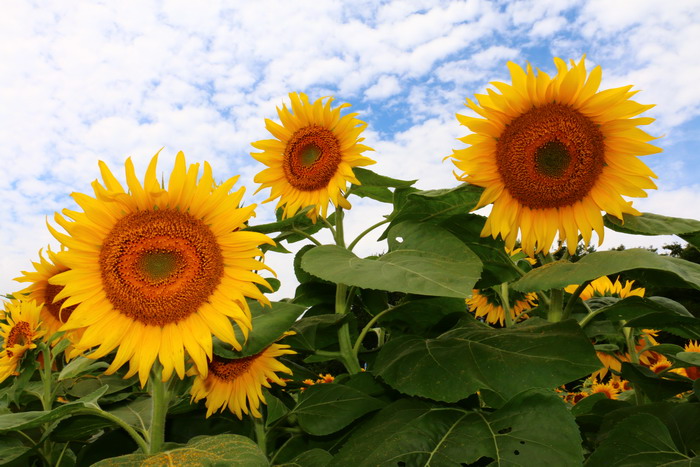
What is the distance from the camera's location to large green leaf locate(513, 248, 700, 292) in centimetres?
158

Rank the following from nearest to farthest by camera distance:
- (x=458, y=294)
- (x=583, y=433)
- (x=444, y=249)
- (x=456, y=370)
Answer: (x=458, y=294) < (x=456, y=370) < (x=444, y=249) < (x=583, y=433)

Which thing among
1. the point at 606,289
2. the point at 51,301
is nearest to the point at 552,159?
the point at 606,289

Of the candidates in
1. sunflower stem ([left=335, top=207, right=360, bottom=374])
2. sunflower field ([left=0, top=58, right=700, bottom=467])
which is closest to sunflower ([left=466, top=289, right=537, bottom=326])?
sunflower field ([left=0, top=58, right=700, bottom=467])

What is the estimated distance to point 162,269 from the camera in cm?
166

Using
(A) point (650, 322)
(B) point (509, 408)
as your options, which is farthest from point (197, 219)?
(A) point (650, 322)

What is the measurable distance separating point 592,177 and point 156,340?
5.24 ft

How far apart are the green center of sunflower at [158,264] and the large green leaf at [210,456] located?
0.49 m

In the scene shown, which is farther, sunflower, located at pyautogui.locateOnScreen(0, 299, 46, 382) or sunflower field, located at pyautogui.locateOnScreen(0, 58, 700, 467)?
sunflower, located at pyautogui.locateOnScreen(0, 299, 46, 382)

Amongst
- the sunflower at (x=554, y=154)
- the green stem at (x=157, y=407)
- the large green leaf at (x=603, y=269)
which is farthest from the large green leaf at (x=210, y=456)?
the sunflower at (x=554, y=154)

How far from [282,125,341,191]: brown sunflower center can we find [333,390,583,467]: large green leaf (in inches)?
51.5

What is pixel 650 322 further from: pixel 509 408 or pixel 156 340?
pixel 156 340

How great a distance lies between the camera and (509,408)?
5.36 ft

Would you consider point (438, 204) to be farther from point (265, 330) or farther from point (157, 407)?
point (157, 407)

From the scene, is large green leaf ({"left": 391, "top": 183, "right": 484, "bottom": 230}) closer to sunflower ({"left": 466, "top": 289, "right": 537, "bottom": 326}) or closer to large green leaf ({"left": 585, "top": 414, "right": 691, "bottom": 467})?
large green leaf ({"left": 585, "top": 414, "right": 691, "bottom": 467})
